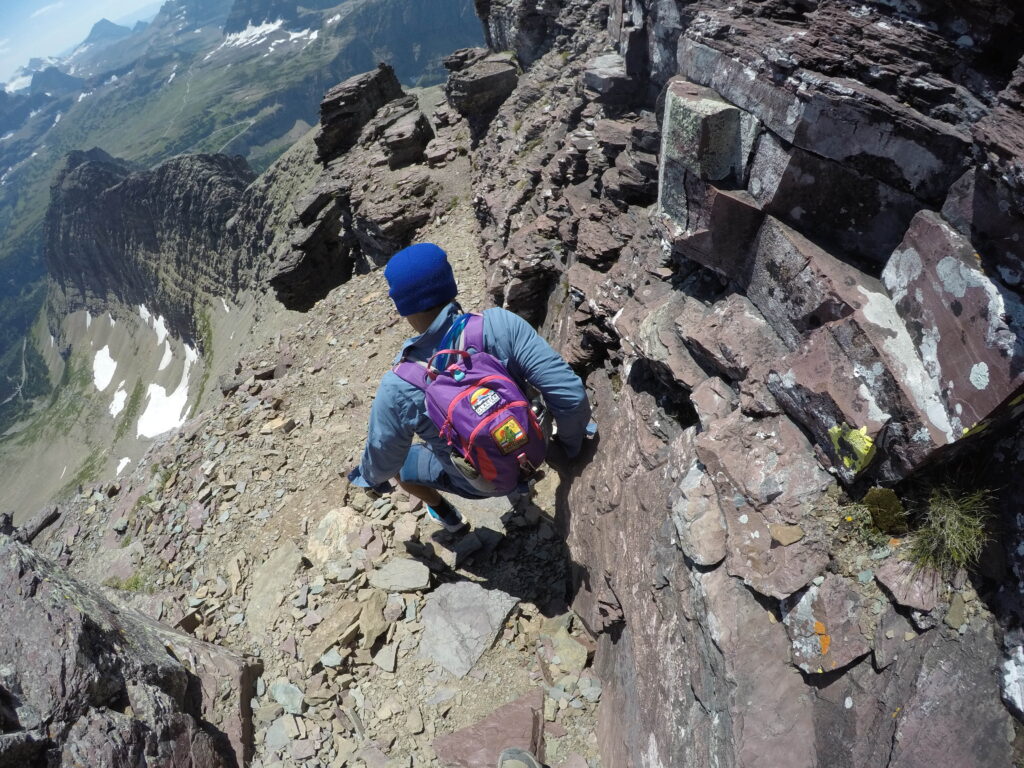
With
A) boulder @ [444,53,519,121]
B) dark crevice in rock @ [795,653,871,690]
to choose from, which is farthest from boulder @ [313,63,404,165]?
dark crevice in rock @ [795,653,871,690]

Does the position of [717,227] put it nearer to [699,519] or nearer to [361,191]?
[699,519]

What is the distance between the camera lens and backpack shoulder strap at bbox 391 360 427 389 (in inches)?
186

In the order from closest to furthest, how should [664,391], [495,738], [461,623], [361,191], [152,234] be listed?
[495,738] → [664,391] → [461,623] → [361,191] → [152,234]

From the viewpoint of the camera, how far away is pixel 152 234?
284ft

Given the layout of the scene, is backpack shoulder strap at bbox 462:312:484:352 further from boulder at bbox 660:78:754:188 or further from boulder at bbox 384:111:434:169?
boulder at bbox 384:111:434:169

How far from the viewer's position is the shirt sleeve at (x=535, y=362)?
490cm

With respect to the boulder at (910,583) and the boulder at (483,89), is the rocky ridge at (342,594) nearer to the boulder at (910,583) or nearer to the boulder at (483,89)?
the boulder at (910,583)

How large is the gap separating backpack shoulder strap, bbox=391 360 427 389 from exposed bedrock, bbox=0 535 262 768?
353 cm

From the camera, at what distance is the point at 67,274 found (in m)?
126


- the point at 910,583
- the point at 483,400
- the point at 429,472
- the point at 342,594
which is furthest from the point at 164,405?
the point at 910,583

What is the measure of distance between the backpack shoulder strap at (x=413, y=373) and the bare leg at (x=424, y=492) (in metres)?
1.84

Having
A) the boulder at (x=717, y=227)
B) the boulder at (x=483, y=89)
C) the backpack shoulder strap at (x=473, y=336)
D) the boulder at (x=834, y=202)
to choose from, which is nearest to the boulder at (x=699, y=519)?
the boulder at (x=717, y=227)

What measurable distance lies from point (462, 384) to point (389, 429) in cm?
89

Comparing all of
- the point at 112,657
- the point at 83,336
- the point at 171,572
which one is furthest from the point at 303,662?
the point at 83,336
